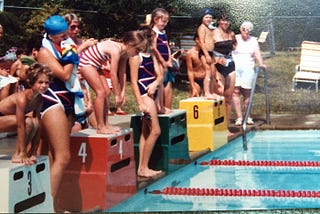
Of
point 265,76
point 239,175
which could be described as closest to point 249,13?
point 265,76

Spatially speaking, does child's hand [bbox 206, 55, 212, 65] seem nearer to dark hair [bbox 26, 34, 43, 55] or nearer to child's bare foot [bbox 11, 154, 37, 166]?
dark hair [bbox 26, 34, 43, 55]

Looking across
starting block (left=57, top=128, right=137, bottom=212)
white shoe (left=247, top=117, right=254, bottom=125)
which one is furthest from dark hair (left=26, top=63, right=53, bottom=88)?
white shoe (left=247, top=117, right=254, bottom=125)

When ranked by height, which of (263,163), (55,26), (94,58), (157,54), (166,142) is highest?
(55,26)

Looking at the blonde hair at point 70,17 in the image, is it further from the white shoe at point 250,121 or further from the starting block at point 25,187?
the white shoe at point 250,121

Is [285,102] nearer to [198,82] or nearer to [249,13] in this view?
[198,82]

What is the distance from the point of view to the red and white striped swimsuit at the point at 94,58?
6.01 metres

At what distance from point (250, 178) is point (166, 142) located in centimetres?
85

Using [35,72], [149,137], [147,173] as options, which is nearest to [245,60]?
[149,137]

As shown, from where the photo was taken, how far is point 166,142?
Result: 711cm

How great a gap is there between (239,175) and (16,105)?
310cm

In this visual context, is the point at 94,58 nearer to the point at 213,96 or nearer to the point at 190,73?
the point at 190,73

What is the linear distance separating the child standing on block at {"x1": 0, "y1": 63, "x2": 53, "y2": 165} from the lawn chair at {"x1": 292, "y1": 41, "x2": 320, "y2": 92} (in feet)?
11.6

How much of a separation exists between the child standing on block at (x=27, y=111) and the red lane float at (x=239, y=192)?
5.91 ft

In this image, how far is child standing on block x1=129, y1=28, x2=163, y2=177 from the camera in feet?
21.8
